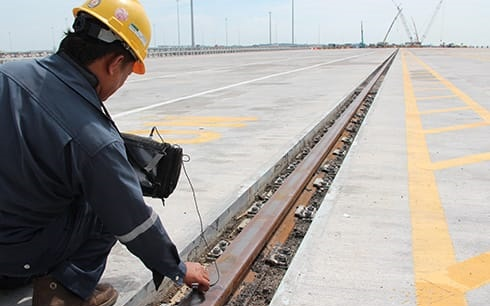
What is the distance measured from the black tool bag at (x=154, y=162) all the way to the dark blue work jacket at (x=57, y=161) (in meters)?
A: 0.50

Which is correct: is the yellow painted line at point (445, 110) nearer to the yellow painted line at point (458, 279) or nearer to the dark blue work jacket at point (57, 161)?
the yellow painted line at point (458, 279)

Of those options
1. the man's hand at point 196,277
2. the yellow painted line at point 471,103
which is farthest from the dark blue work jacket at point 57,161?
the yellow painted line at point 471,103

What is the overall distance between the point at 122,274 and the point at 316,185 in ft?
8.53

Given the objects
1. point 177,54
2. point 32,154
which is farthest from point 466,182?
point 177,54

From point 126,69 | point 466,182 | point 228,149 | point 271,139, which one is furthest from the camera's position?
point 271,139

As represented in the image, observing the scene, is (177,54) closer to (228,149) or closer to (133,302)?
(228,149)

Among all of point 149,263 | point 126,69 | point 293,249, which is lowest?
point 293,249

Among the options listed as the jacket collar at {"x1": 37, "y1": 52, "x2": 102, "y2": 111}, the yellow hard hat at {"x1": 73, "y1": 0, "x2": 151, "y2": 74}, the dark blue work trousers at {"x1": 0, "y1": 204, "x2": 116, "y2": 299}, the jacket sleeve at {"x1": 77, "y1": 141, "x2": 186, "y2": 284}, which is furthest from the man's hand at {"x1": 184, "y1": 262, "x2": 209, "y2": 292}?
the yellow hard hat at {"x1": 73, "y1": 0, "x2": 151, "y2": 74}

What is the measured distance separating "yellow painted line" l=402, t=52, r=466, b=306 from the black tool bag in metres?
1.55

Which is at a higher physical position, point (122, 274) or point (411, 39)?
point (411, 39)

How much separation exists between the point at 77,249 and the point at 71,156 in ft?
2.07

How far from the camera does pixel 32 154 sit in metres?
2.08

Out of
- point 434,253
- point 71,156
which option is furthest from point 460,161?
point 71,156

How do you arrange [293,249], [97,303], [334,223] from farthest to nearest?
[334,223] → [293,249] → [97,303]
